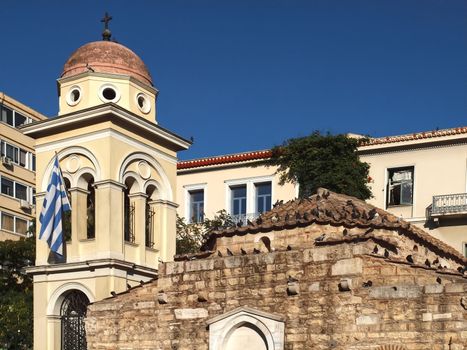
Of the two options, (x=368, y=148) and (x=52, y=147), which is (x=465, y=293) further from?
(x=368, y=148)

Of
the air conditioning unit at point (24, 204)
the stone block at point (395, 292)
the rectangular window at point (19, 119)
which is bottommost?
the stone block at point (395, 292)

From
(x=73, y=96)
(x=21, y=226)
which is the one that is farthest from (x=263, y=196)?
(x=21, y=226)

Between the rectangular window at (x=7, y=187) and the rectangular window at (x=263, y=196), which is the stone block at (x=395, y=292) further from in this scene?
the rectangular window at (x=7, y=187)

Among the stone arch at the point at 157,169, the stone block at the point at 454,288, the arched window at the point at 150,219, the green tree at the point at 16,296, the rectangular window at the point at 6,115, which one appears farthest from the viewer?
the rectangular window at the point at 6,115

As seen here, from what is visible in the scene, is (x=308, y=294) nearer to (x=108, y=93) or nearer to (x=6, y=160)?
(x=108, y=93)

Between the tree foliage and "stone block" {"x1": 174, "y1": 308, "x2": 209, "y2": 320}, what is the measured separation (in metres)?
14.8

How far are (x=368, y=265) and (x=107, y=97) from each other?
467 inches

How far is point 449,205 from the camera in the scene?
1163 inches

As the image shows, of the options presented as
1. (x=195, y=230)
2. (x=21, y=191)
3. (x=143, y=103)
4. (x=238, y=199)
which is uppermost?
(x=143, y=103)

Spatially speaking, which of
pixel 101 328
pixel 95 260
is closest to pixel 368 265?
pixel 101 328

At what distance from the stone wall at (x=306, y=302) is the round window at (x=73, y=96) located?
343 inches

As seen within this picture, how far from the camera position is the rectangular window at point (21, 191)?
150 feet

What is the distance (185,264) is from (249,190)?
61.8ft

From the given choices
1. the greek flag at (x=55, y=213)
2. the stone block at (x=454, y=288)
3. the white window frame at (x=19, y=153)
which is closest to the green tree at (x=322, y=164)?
the greek flag at (x=55, y=213)
